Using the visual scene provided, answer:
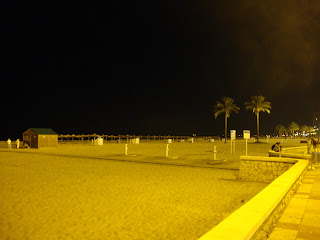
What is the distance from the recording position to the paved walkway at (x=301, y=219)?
16.2ft

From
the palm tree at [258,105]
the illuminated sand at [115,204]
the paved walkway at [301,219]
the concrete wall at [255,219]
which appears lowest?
the illuminated sand at [115,204]

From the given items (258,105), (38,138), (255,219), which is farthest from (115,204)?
(258,105)

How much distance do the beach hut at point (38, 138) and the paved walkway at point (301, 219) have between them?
2923 centimetres

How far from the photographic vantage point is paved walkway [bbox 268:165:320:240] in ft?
16.2

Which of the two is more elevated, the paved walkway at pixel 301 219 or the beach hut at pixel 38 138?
the beach hut at pixel 38 138

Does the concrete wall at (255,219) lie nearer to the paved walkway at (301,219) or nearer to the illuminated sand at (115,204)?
the paved walkway at (301,219)

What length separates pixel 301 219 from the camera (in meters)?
5.82

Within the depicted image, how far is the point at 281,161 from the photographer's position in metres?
12.4

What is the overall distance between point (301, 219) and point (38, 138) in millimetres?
30881

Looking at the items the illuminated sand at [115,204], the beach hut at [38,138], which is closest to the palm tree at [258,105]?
the beach hut at [38,138]

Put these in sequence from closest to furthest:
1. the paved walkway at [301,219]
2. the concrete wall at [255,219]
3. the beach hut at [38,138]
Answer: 1. the concrete wall at [255,219]
2. the paved walkway at [301,219]
3. the beach hut at [38,138]

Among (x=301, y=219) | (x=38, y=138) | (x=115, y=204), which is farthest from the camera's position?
(x=38, y=138)

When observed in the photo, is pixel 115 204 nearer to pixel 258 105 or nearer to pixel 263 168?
pixel 263 168

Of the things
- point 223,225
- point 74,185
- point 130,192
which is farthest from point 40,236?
point 74,185
